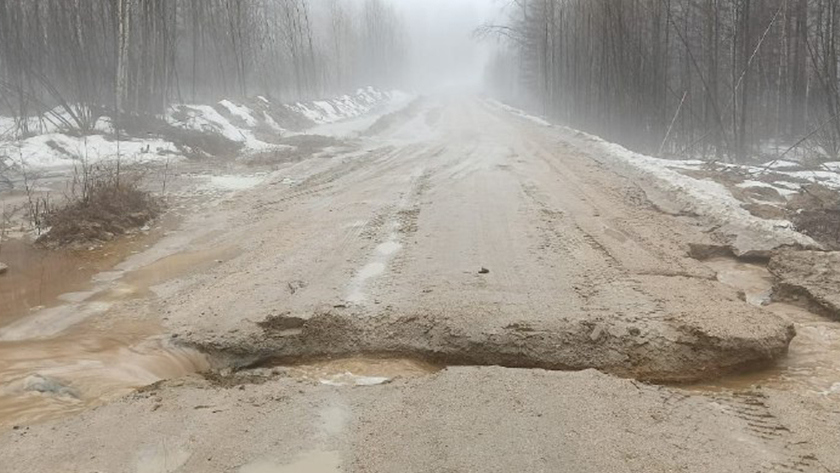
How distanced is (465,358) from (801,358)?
7.06ft

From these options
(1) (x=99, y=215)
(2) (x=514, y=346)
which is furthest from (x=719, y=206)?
(1) (x=99, y=215)

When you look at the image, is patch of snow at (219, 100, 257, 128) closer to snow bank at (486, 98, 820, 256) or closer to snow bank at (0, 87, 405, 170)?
snow bank at (0, 87, 405, 170)

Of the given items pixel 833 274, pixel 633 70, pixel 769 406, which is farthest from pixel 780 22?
pixel 769 406

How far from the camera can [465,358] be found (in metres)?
3.96

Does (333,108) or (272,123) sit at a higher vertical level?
(333,108)

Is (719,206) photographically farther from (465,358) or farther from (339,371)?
(339,371)

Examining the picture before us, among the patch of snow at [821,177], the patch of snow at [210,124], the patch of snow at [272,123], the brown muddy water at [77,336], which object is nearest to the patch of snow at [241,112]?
the patch of snow at [272,123]

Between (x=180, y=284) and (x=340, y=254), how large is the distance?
4.88 ft

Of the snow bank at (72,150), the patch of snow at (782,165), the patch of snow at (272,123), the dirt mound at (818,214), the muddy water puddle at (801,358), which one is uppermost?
the patch of snow at (272,123)

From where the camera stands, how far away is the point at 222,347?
4148 mm

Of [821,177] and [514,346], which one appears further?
[821,177]

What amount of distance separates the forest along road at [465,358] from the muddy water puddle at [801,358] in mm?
111

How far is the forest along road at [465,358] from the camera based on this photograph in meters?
2.83

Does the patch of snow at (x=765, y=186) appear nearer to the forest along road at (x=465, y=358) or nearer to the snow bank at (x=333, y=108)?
the forest along road at (x=465, y=358)
